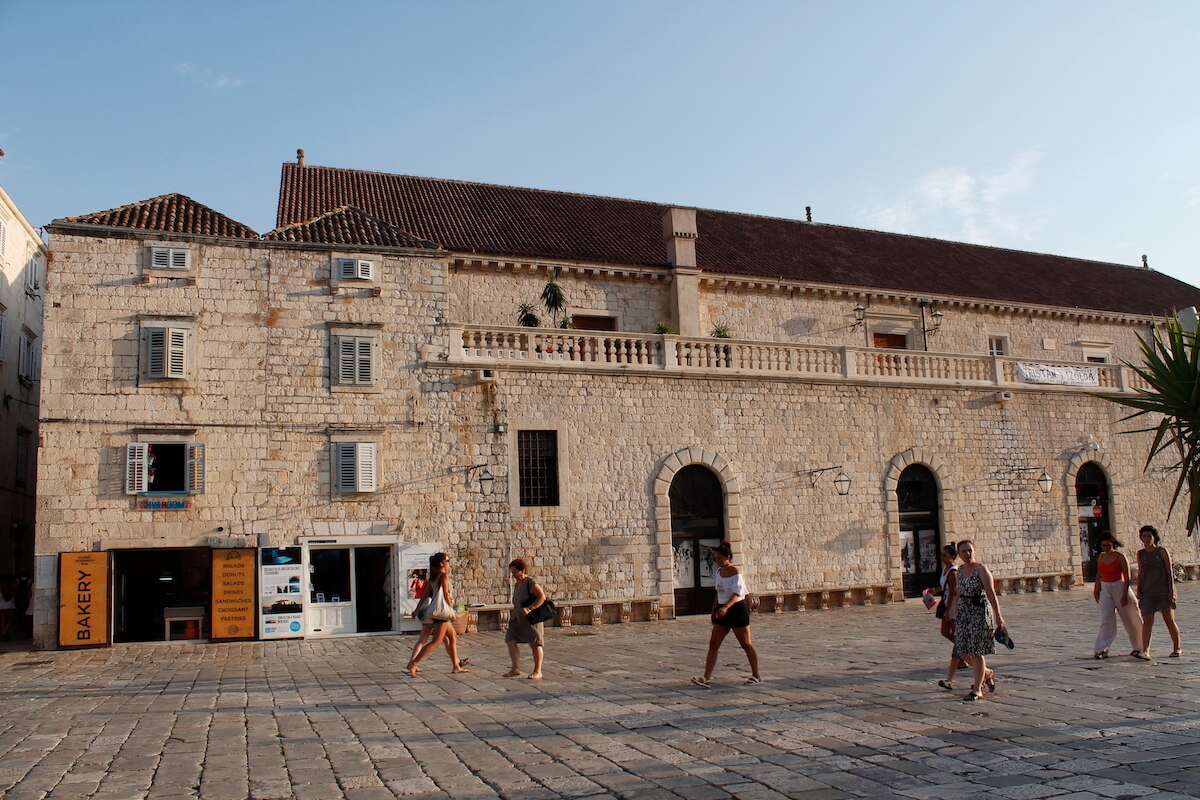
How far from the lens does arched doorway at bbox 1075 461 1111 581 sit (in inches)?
1049

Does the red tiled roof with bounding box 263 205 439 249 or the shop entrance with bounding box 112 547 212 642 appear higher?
the red tiled roof with bounding box 263 205 439 249

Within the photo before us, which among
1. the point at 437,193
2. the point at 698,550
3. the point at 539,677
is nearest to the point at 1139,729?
the point at 539,677

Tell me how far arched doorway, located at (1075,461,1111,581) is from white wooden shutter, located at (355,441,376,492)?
19.1 metres

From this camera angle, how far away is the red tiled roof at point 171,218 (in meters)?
18.5

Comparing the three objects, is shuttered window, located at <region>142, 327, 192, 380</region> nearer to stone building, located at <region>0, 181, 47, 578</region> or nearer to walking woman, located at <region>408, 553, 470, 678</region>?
walking woman, located at <region>408, 553, 470, 678</region>

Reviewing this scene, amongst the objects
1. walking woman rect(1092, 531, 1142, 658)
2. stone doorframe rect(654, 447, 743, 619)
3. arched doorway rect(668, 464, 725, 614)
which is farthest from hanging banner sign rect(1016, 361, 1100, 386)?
walking woman rect(1092, 531, 1142, 658)

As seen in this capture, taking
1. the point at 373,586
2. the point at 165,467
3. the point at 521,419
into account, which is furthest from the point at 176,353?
the point at 521,419

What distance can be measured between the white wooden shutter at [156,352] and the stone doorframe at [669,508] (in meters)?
10.2

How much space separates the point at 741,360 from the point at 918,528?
653 centimetres

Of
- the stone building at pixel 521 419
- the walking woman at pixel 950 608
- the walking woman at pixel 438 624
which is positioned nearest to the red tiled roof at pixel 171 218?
the stone building at pixel 521 419

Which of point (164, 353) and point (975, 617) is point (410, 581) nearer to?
point (164, 353)

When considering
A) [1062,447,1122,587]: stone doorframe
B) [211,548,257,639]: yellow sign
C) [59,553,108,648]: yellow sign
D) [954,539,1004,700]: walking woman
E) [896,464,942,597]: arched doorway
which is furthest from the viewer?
[1062,447,1122,587]: stone doorframe

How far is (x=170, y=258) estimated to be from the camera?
18.5 meters

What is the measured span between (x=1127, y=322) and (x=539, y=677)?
91.5 feet
